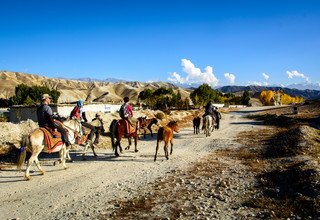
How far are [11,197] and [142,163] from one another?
286 inches

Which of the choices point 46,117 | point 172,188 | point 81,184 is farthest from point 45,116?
point 172,188

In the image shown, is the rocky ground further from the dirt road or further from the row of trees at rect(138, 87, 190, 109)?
the row of trees at rect(138, 87, 190, 109)

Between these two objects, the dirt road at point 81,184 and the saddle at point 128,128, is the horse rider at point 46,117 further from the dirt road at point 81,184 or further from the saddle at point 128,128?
the saddle at point 128,128

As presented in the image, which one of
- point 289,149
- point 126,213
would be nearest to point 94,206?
point 126,213

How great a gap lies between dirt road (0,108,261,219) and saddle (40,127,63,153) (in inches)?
55.8

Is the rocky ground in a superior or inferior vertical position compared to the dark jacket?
inferior

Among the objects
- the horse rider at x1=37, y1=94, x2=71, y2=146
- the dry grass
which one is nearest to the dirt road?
the horse rider at x1=37, y1=94, x2=71, y2=146

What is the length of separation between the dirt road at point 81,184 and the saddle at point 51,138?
4.65 ft

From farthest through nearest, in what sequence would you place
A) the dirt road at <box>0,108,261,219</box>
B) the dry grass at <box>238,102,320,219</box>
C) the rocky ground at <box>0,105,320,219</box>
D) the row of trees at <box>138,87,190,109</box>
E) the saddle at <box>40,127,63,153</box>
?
1. the row of trees at <box>138,87,190,109</box>
2. the saddle at <box>40,127,63,153</box>
3. the dirt road at <box>0,108,261,219</box>
4. the rocky ground at <box>0,105,320,219</box>
5. the dry grass at <box>238,102,320,219</box>

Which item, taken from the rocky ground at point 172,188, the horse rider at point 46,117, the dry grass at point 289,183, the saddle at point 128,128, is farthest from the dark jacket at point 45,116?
the dry grass at point 289,183

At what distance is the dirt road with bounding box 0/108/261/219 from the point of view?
34.3 feet

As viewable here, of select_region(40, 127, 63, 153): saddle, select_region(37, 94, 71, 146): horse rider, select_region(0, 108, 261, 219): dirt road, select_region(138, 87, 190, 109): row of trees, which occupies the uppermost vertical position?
select_region(138, 87, 190, 109): row of trees

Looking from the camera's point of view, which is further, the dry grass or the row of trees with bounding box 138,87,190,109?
the row of trees with bounding box 138,87,190,109

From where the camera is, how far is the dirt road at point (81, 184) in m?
10.5
